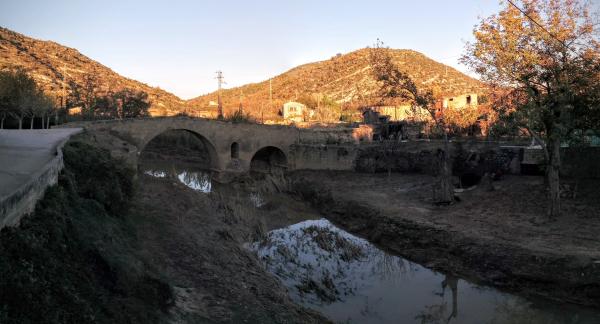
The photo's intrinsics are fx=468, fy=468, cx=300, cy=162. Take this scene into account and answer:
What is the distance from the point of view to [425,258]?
13.6 meters

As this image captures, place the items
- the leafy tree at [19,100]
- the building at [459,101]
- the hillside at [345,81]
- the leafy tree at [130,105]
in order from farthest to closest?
the hillside at [345,81] < the leafy tree at [130,105] < the building at [459,101] < the leafy tree at [19,100]

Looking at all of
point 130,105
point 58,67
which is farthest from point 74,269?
point 58,67

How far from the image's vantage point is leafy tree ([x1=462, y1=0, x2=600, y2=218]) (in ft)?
46.5

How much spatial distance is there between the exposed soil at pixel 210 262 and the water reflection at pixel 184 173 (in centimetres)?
Answer: 1183

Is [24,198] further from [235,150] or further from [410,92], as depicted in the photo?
[235,150]

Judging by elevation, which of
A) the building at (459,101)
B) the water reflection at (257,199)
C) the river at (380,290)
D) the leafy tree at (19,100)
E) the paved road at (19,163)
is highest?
the building at (459,101)

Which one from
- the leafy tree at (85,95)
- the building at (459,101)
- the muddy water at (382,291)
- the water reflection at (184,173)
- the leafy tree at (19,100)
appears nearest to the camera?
the muddy water at (382,291)

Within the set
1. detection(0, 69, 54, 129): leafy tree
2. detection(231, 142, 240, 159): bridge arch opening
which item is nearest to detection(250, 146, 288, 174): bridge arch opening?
detection(231, 142, 240, 159): bridge arch opening

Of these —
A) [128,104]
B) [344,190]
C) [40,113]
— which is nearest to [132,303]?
[344,190]

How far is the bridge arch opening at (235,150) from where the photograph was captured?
1277 inches

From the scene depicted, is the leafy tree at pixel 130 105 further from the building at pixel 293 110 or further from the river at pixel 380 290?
the river at pixel 380 290

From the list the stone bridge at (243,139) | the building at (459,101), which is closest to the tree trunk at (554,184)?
the stone bridge at (243,139)

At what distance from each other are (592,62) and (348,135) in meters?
23.2

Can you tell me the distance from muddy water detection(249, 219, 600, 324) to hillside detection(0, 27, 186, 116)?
140ft
